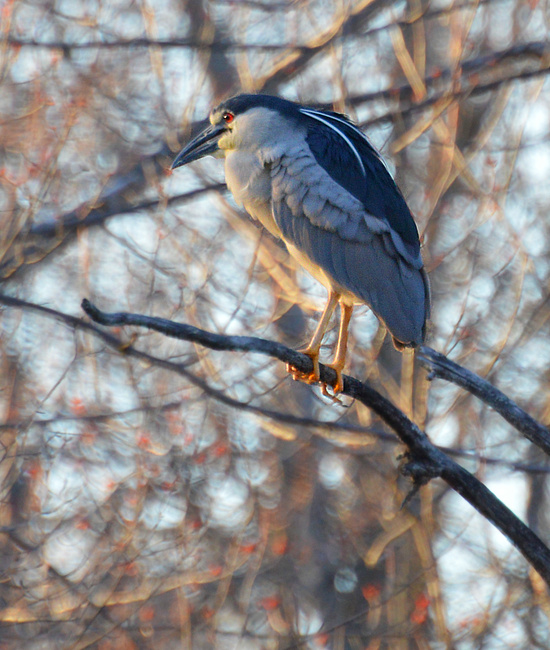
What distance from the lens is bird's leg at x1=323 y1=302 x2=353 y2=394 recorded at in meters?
3.84

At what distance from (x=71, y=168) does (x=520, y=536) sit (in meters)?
5.07

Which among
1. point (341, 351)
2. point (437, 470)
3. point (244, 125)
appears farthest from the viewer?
point (244, 125)

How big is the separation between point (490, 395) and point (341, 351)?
2.95ft

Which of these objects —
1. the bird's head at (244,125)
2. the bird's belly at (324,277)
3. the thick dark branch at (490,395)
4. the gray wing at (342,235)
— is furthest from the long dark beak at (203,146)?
the thick dark branch at (490,395)

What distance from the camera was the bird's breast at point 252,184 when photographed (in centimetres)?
446

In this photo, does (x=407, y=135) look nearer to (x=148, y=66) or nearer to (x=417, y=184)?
(x=417, y=184)

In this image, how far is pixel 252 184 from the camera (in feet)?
14.7

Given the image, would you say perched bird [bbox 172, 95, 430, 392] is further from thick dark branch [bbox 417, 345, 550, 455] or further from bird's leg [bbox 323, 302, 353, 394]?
thick dark branch [bbox 417, 345, 550, 455]

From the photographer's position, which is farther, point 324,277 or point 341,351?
point 324,277

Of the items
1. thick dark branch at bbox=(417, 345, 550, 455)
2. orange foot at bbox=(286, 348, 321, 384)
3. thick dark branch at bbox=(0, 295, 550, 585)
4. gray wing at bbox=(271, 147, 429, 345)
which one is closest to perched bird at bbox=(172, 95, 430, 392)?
gray wing at bbox=(271, 147, 429, 345)

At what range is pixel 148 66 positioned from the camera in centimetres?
725

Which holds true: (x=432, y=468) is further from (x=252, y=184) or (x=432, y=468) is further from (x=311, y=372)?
(x=252, y=184)

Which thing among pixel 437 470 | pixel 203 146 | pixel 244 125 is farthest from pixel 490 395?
pixel 203 146

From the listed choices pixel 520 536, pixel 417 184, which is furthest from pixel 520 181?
pixel 520 536
